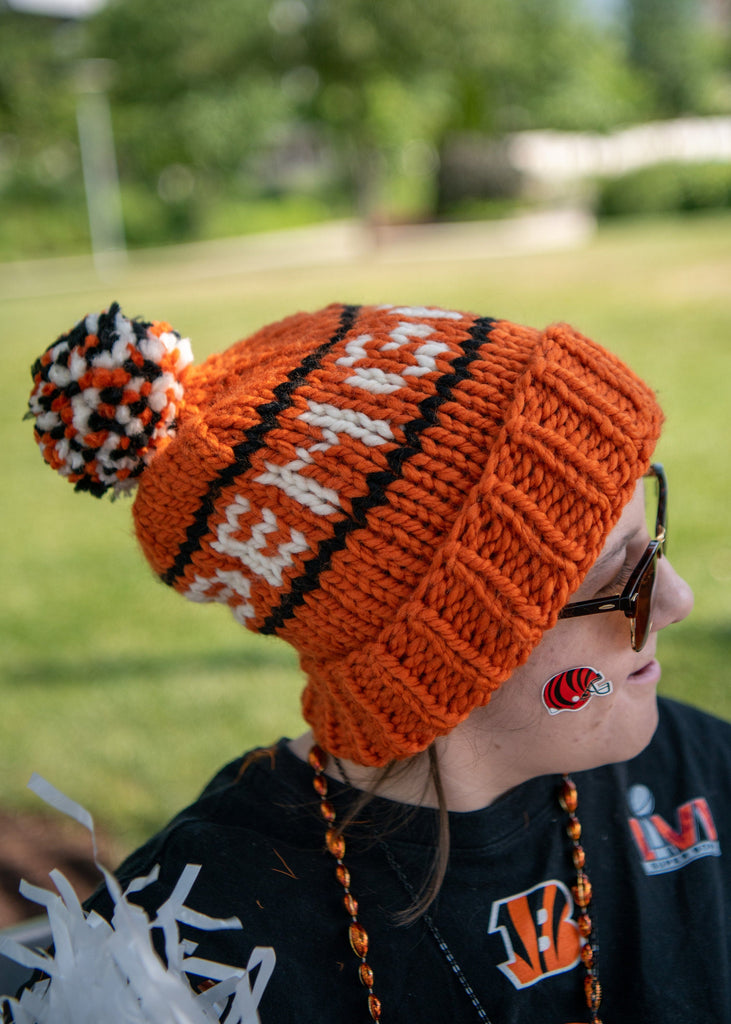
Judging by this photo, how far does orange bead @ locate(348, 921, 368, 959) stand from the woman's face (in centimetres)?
39

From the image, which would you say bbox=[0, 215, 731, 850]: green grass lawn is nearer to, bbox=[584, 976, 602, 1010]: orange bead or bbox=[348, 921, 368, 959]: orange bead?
bbox=[348, 921, 368, 959]: orange bead

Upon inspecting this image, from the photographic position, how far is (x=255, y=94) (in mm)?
32906

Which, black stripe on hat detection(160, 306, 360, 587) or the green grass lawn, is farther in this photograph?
the green grass lawn

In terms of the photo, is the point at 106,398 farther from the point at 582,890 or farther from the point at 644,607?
the point at 582,890

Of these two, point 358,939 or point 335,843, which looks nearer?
point 358,939

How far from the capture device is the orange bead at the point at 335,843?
1.66 m

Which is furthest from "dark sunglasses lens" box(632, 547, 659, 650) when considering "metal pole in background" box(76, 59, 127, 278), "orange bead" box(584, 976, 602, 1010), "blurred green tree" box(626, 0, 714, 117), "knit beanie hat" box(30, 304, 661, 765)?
"blurred green tree" box(626, 0, 714, 117)

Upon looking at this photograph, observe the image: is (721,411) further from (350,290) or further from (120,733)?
(350,290)

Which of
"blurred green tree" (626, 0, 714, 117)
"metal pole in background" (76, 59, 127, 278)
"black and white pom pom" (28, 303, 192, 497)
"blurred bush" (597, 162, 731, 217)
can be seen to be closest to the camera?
"black and white pom pom" (28, 303, 192, 497)

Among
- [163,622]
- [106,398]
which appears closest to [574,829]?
[106,398]

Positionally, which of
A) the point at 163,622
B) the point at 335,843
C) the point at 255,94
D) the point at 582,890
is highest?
the point at 255,94

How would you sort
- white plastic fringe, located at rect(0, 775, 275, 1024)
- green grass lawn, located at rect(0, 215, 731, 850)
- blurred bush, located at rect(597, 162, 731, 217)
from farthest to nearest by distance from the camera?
blurred bush, located at rect(597, 162, 731, 217)
green grass lawn, located at rect(0, 215, 731, 850)
white plastic fringe, located at rect(0, 775, 275, 1024)

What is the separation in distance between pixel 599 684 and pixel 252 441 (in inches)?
28.5

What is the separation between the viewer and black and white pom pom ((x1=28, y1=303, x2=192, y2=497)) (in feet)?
5.06
